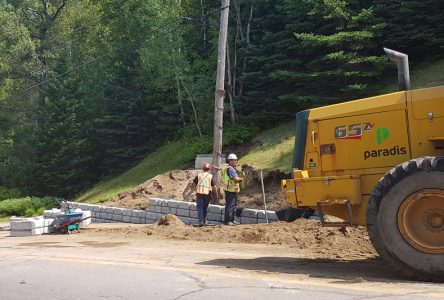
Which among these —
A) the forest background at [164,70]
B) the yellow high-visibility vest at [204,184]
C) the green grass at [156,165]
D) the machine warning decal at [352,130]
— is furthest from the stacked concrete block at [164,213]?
the forest background at [164,70]

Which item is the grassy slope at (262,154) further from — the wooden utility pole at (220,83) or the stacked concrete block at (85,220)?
the stacked concrete block at (85,220)

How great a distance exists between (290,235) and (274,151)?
8.03 meters

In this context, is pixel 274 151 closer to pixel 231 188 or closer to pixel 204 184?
pixel 204 184

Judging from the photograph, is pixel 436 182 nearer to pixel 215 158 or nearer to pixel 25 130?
pixel 215 158

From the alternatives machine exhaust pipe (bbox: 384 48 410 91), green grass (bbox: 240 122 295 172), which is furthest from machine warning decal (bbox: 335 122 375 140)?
green grass (bbox: 240 122 295 172)

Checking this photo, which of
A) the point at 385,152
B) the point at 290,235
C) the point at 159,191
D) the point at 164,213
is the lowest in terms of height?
the point at 290,235

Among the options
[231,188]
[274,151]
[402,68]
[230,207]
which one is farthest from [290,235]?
[274,151]

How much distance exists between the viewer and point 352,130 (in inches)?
317

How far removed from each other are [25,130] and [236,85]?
15754 millimetres

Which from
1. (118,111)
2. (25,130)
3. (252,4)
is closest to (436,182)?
(252,4)

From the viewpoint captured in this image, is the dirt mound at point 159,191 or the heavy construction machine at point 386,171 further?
the dirt mound at point 159,191

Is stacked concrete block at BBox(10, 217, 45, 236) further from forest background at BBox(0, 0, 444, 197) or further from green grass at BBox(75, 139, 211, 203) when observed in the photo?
forest background at BBox(0, 0, 444, 197)

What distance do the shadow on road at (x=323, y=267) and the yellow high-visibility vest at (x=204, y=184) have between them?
4.76 m

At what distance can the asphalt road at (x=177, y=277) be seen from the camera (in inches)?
258
